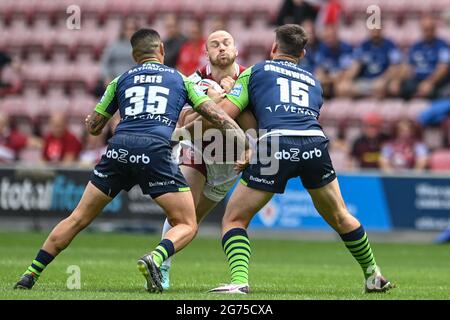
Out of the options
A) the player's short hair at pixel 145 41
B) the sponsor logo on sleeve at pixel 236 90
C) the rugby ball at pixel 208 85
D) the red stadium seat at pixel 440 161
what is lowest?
the sponsor logo on sleeve at pixel 236 90

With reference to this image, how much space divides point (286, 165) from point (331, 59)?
1124 cm

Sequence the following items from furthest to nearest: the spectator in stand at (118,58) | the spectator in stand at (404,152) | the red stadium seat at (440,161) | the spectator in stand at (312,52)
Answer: the spectator in stand at (118,58)
the spectator in stand at (312,52)
the spectator in stand at (404,152)
the red stadium seat at (440,161)

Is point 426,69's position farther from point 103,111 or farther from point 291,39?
point 103,111

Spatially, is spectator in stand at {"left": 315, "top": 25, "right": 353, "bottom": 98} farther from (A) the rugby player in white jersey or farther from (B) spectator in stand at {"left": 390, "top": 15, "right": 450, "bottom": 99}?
(A) the rugby player in white jersey

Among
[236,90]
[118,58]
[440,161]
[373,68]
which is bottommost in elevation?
[236,90]

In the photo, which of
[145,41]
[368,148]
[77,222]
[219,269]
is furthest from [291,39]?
[368,148]

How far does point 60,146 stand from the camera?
1973 cm

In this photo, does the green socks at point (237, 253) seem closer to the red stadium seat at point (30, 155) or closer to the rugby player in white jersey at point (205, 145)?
the rugby player in white jersey at point (205, 145)

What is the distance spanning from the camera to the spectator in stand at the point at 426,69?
18.8 meters

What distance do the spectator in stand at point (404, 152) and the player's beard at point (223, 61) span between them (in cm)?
861

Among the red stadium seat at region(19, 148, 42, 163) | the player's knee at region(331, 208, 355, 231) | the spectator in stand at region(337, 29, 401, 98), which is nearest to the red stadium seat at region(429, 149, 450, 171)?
Result: the spectator in stand at region(337, 29, 401, 98)

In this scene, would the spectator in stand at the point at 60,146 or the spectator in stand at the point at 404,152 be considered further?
the spectator in stand at the point at 60,146

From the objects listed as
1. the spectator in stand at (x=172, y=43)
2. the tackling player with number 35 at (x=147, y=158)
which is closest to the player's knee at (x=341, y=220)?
the tackling player with number 35 at (x=147, y=158)
